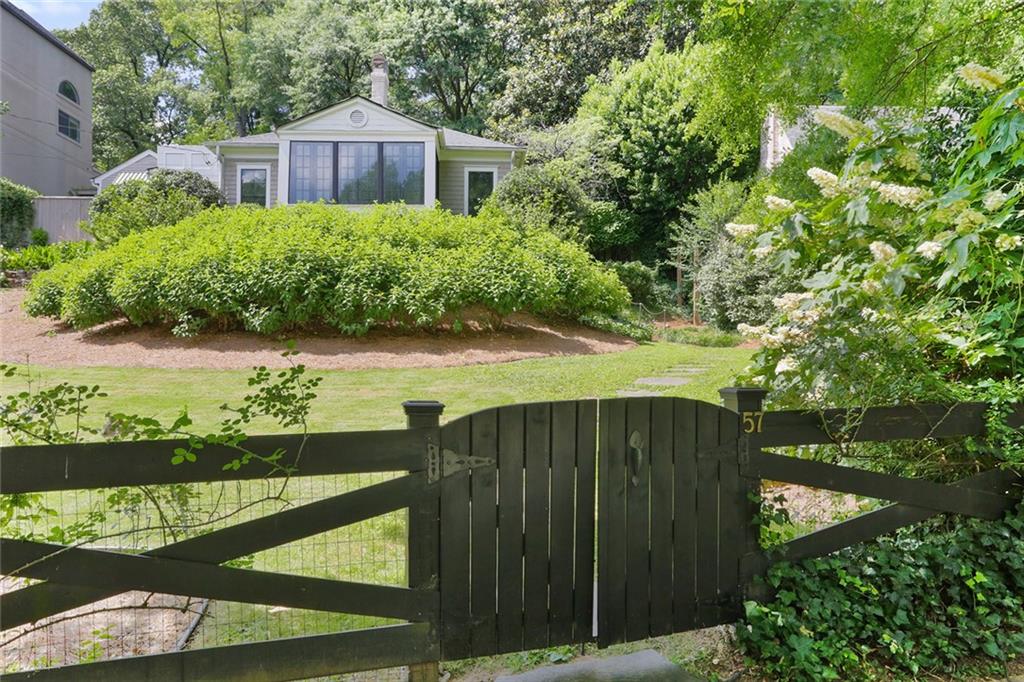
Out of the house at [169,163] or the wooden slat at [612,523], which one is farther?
the house at [169,163]

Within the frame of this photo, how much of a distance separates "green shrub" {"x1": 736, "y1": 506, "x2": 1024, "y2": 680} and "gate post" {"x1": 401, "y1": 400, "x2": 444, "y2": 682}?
1.24 meters

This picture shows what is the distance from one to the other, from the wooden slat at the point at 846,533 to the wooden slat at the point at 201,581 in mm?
1321

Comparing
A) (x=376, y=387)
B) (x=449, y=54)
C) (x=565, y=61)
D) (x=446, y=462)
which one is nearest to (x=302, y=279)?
(x=376, y=387)

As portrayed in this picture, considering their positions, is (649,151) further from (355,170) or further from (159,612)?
(159,612)

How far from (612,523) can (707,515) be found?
411mm

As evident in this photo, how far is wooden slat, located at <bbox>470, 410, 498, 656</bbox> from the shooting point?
2.34m

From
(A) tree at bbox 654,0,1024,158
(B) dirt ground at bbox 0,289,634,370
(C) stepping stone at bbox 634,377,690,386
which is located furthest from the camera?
(B) dirt ground at bbox 0,289,634,370

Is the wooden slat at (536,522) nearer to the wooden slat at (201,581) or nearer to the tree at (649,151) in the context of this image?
the wooden slat at (201,581)

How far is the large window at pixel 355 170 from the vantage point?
15398 millimetres

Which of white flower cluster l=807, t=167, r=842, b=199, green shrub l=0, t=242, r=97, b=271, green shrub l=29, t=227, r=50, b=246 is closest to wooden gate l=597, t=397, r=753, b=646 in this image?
white flower cluster l=807, t=167, r=842, b=199

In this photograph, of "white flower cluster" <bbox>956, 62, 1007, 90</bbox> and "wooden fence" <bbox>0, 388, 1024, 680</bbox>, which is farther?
"white flower cluster" <bbox>956, 62, 1007, 90</bbox>

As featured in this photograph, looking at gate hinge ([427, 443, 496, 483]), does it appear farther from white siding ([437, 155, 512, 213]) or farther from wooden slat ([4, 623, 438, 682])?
white siding ([437, 155, 512, 213])

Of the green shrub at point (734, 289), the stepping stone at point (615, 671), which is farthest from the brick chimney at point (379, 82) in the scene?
the stepping stone at point (615, 671)

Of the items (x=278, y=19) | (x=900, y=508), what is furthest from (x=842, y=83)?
(x=278, y=19)
